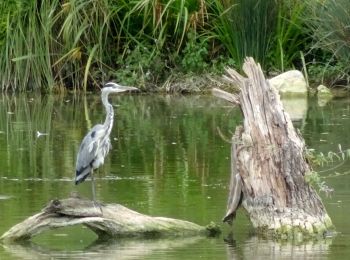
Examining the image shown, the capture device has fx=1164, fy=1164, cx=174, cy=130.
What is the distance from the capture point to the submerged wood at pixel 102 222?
27.5 ft

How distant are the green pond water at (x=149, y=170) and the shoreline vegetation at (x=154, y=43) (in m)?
0.89

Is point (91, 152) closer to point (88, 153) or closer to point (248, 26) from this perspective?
point (88, 153)

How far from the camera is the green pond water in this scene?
327 inches

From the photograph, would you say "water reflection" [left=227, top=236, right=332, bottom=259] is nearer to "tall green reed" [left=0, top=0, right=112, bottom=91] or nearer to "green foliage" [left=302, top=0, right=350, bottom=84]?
"green foliage" [left=302, top=0, right=350, bottom=84]

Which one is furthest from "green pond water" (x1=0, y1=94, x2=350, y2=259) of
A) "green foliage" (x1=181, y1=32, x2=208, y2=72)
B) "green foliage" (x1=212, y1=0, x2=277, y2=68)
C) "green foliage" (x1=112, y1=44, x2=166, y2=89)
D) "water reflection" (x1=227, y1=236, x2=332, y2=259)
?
"green foliage" (x1=212, y1=0, x2=277, y2=68)

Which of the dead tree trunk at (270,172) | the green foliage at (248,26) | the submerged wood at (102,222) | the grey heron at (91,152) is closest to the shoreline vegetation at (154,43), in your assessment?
the green foliage at (248,26)

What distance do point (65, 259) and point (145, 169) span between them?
4.49m

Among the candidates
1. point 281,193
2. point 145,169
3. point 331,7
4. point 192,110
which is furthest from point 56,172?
point 331,7

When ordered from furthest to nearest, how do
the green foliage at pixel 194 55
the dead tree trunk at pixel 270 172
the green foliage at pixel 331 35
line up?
the green foliage at pixel 194 55
the green foliage at pixel 331 35
the dead tree trunk at pixel 270 172

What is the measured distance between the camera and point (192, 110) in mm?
18516

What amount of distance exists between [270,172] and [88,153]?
1559 millimetres

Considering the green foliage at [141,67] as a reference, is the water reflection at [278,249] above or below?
below

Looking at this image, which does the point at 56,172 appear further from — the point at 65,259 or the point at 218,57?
the point at 218,57

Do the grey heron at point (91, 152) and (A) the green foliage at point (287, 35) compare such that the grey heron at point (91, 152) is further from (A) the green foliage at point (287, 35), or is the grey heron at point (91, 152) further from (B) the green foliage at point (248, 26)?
(A) the green foliage at point (287, 35)
